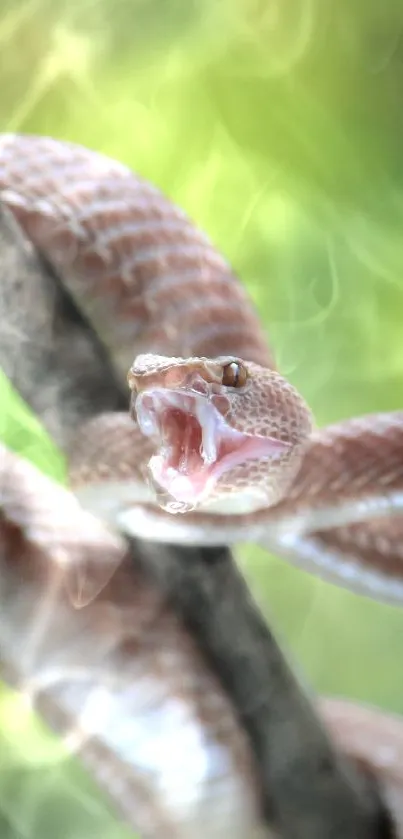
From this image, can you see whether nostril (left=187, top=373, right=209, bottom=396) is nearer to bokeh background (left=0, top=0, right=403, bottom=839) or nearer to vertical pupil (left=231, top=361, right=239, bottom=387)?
vertical pupil (left=231, top=361, right=239, bottom=387)

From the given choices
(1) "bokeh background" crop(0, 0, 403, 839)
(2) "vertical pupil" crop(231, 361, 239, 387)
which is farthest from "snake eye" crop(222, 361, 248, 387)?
(1) "bokeh background" crop(0, 0, 403, 839)

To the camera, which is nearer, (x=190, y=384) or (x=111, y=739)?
(x=190, y=384)

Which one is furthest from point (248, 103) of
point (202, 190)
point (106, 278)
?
point (106, 278)

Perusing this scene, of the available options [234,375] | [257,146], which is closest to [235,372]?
[234,375]

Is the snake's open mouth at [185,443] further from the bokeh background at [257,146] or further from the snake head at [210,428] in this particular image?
the bokeh background at [257,146]

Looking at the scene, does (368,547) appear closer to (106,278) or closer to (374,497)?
(374,497)

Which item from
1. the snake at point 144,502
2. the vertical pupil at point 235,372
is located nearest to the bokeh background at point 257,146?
the snake at point 144,502
